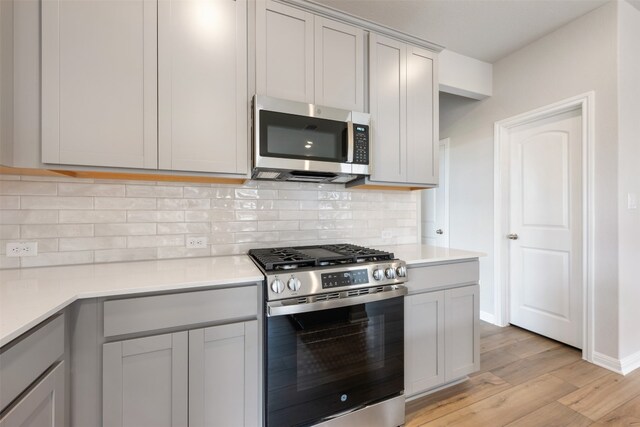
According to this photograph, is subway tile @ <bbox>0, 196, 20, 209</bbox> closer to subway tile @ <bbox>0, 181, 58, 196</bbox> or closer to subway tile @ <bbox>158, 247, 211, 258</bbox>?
subway tile @ <bbox>0, 181, 58, 196</bbox>

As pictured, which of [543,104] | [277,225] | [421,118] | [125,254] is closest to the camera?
Result: [125,254]

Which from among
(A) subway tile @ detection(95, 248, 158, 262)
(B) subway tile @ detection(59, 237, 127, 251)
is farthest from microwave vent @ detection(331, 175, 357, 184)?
(B) subway tile @ detection(59, 237, 127, 251)

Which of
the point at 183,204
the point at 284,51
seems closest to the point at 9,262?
the point at 183,204

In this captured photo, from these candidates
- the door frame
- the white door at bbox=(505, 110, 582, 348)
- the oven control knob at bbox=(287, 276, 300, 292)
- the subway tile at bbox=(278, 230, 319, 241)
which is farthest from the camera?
the white door at bbox=(505, 110, 582, 348)

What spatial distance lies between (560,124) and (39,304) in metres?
3.77

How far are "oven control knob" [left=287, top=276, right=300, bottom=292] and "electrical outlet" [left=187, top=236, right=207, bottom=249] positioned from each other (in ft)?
2.62

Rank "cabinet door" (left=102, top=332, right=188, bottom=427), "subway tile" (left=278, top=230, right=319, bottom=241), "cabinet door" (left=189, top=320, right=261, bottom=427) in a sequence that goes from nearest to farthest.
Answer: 1. "cabinet door" (left=102, top=332, right=188, bottom=427)
2. "cabinet door" (left=189, top=320, right=261, bottom=427)
3. "subway tile" (left=278, top=230, right=319, bottom=241)

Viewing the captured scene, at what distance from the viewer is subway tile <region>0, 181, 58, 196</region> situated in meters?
1.50

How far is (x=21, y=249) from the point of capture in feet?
4.96

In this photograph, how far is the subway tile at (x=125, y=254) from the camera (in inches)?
65.6

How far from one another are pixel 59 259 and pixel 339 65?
6.73ft

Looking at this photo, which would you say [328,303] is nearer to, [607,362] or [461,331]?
[461,331]

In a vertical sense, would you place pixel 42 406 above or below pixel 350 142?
below

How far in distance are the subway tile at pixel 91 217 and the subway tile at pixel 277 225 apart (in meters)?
0.83
